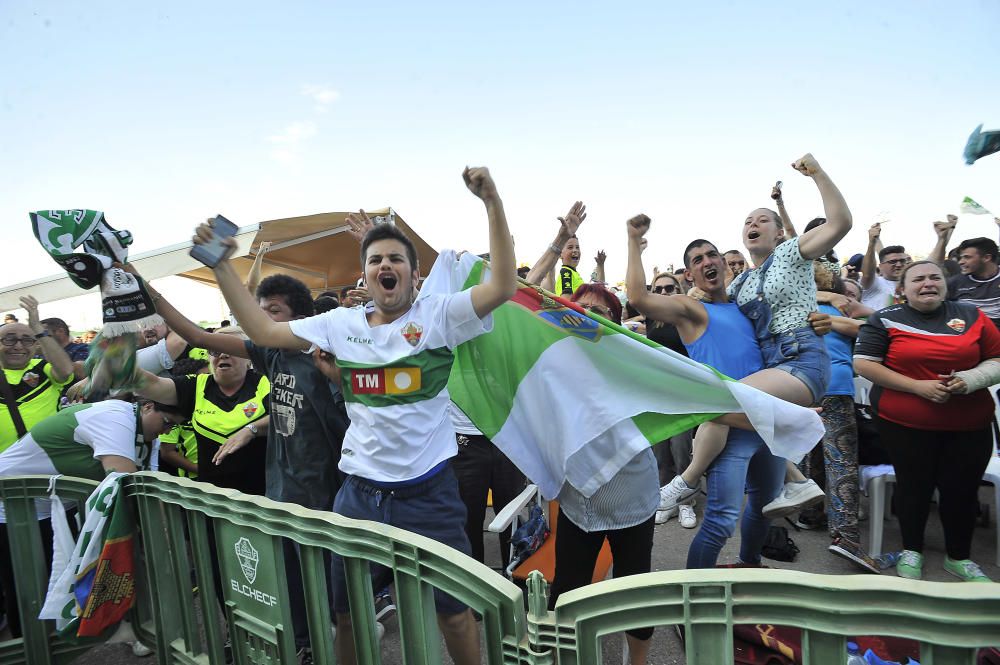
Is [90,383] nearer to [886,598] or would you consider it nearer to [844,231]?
[886,598]

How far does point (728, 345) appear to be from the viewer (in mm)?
2803

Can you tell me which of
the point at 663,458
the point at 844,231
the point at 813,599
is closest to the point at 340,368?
the point at 813,599

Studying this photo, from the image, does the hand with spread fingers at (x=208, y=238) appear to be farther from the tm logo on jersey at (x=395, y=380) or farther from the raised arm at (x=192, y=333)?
the tm logo on jersey at (x=395, y=380)

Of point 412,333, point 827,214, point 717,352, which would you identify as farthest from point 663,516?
point 412,333

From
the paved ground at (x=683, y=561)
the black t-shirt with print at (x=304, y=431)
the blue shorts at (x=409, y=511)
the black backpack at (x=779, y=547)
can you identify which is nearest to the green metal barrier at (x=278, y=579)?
the blue shorts at (x=409, y=511)

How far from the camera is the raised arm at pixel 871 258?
18.9 feet

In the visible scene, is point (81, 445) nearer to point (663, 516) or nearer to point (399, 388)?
point (399, 388)

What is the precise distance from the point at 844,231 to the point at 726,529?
1603mm

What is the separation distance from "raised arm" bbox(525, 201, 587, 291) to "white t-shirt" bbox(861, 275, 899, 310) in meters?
4.51

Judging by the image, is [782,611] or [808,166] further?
[808,166]

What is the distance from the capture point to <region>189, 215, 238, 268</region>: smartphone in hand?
2008mm

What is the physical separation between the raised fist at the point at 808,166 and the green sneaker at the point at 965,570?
2.66 meters

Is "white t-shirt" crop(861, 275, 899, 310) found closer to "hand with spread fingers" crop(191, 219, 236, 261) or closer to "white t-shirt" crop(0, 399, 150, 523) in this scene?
"hand with spread fingers" crop(191, 219, 236, 261)

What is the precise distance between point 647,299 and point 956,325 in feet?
7.08
